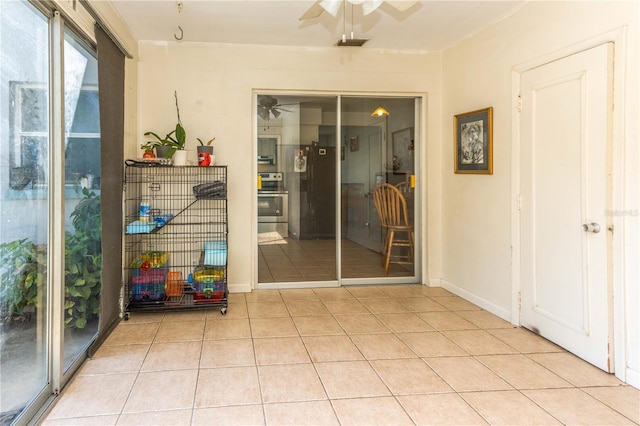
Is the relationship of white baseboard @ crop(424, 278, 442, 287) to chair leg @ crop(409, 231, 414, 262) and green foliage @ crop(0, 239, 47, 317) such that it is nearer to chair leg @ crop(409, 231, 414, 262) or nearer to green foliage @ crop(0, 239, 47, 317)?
chair leg @ crop(409, 231, 414, 262)

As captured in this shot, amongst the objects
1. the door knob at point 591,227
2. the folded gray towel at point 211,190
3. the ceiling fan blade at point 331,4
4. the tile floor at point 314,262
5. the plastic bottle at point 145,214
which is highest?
the ceiling fan blade at point 331,4

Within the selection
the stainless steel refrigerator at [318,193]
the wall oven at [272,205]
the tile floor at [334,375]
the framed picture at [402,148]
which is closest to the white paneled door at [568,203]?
the tile floor at [334,375]

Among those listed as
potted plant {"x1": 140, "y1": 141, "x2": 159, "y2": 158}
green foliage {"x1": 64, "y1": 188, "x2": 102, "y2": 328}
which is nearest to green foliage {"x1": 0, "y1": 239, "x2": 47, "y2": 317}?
green foliage {"x1": 64, "y1": 188, "x2": 102, "y2": 328}

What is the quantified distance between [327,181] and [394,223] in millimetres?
888

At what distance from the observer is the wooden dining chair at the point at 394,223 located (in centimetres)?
486

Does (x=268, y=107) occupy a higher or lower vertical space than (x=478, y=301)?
higher

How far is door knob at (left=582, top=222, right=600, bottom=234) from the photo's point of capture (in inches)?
105

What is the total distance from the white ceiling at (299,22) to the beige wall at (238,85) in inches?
5.8

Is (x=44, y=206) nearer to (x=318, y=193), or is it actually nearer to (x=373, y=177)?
(x=318, y=193)

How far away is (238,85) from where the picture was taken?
4441 millimetres

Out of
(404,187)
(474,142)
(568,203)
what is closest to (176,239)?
(404,187)

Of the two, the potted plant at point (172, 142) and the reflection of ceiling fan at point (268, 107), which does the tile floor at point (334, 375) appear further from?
the reflection of ceiling fan at point (268, 107)

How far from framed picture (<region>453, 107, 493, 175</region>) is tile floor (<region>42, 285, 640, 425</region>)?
133 centimetres

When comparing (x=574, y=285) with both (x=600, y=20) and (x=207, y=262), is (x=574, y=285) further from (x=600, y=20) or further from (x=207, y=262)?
(x=207, y=262)
